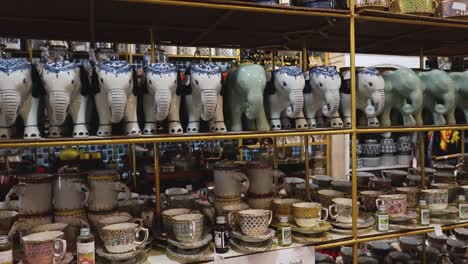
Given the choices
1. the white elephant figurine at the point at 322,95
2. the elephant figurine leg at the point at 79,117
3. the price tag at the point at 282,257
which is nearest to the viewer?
the elephant figurine leg at the point at 79,117

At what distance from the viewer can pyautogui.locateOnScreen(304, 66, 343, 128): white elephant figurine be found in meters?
1.46

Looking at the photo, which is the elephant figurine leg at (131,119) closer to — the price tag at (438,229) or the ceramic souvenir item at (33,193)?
the ceramic souvenir item at (33,193)

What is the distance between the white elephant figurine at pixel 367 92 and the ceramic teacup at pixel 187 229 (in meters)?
0.66

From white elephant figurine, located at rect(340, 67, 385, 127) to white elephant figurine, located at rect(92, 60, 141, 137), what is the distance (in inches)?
29.6

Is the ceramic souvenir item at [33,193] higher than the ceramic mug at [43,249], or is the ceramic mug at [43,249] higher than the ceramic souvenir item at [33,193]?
the ceramic souvenir item at [33,193]

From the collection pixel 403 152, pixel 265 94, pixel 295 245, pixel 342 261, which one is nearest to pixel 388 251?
pixel 342 261

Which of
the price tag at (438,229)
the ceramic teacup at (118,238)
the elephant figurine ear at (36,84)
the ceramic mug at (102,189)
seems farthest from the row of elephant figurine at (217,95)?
the price tag at (438,229)

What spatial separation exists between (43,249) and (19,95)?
1.36 ft

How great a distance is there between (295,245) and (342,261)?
71 centimetres

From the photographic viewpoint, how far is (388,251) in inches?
79.1

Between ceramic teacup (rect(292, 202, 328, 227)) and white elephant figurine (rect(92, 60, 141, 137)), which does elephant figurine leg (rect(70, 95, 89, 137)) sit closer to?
white elephant figurine (rect(92, 60, 141, 137))

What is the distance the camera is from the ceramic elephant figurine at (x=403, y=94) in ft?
5.30

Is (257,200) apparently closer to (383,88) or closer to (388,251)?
(383,88)

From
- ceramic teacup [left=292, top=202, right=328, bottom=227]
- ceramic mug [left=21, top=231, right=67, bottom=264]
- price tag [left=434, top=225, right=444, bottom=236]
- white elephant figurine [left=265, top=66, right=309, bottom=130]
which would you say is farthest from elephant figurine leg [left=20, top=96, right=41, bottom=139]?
price tag [left=434, top=225, right=444, bottom=236]
